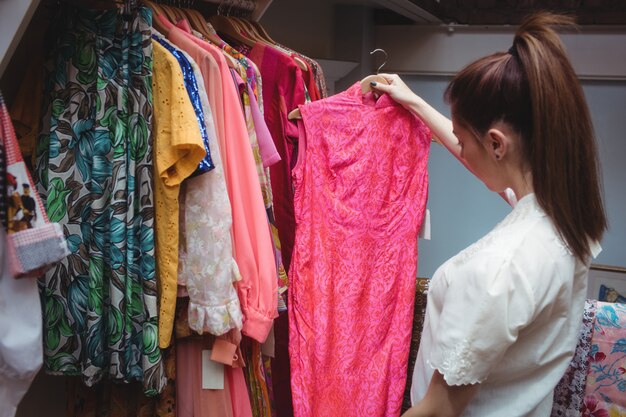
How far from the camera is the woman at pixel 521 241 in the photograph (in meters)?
0.96

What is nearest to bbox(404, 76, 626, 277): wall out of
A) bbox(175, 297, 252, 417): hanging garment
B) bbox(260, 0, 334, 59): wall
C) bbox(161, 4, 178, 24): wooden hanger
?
bbox(260, 0, 334, 59): wall

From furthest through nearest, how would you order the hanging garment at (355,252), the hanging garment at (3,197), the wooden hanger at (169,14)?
the hanging garment at (355,252) < the wooden hanger at (169,14) < the hanging garment at (3,197)

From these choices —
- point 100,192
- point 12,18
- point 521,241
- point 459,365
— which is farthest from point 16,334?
point 521,241

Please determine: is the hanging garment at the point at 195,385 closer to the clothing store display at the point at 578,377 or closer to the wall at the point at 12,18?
the wall at the point at 12,18

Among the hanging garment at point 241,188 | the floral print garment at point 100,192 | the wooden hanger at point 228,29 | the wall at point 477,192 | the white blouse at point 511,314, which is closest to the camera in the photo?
the white blouse at point 511,314

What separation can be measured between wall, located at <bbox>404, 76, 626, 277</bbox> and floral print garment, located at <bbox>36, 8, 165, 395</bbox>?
2078mm

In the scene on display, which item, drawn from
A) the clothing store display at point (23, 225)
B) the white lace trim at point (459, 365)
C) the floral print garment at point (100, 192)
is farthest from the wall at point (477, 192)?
the clothing store display at point (23, 225)

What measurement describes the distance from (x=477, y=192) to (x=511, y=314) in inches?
90.0

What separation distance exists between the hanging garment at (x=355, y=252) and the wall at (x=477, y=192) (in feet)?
4.89

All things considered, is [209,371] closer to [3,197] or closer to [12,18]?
[3,197]

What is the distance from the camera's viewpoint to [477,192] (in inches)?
125

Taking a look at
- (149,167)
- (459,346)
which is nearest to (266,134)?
(149,167)

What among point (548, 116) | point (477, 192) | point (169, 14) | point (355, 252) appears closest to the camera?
point (548, 116)

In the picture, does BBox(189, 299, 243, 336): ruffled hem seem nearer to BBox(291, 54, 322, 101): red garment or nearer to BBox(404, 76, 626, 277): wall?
BBox(291, 54, 322, 101): red garment
